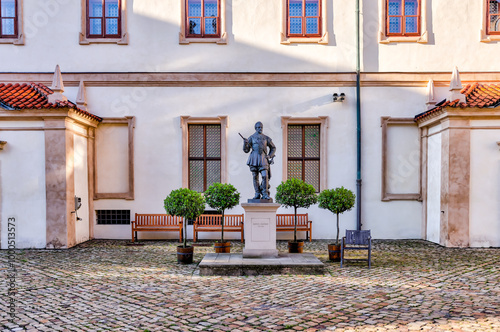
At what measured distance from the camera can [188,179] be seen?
46.5 ft

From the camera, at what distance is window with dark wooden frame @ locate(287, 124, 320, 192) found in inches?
561

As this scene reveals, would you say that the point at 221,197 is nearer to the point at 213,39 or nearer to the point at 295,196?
the point at 295,196

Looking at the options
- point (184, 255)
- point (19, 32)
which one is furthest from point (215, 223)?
point (19, 32)

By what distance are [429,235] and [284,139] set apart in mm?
5394

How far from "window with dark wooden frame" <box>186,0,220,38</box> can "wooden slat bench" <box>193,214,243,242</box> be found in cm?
588

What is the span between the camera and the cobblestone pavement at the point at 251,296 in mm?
5586

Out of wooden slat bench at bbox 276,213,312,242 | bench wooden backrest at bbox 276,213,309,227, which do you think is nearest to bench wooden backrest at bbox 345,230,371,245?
wooden slat bench at bbox 276,213,312,242

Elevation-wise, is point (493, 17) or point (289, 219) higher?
point (493, 17)

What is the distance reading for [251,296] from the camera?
694 cm

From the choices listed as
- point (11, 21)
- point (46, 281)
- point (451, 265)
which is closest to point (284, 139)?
point (451, 265)

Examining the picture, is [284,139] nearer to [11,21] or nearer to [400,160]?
[400,160]

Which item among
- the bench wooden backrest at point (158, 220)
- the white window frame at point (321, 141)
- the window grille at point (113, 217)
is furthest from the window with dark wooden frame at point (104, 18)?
the white window frame at point (321, 141)

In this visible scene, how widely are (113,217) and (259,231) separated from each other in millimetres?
6474

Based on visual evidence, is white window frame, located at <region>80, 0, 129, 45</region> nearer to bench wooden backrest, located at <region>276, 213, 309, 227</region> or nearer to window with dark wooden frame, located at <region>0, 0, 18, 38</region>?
window with dark wooden frame, located at <region>0, 0, 18, 38</region>
